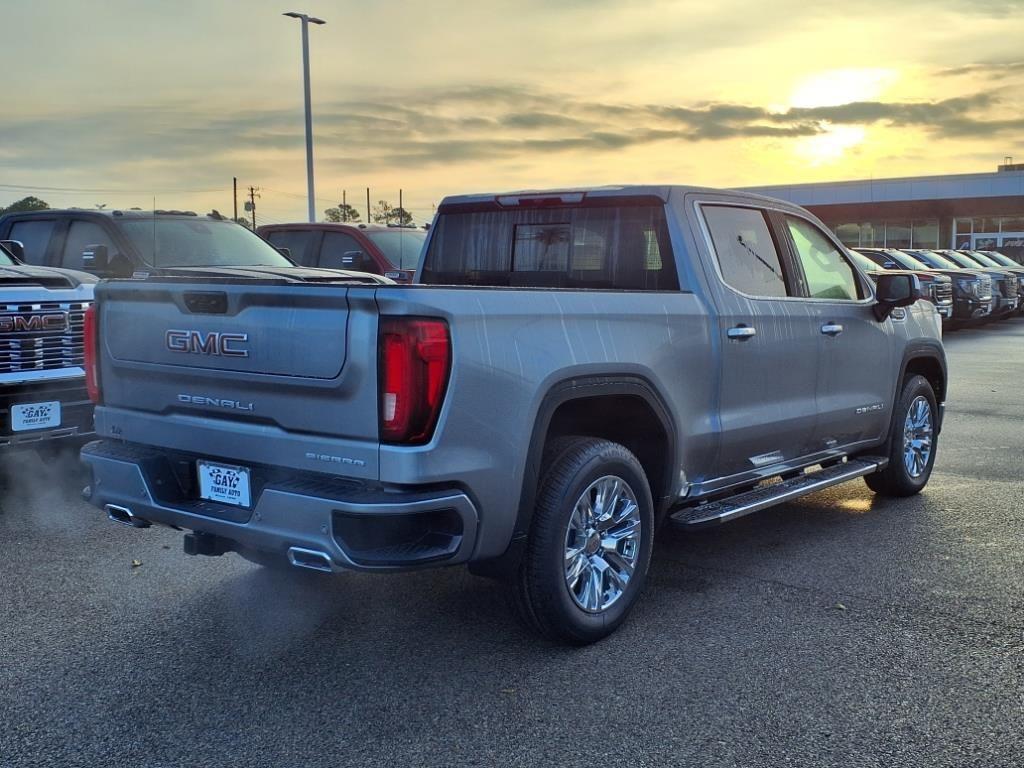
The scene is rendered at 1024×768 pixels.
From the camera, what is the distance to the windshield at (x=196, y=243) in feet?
33.3

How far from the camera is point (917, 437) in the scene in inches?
293

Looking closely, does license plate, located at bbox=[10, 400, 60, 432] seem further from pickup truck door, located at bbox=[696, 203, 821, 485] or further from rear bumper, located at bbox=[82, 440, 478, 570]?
pickup truck door, located at bbox=[696, 203, 821, 485]

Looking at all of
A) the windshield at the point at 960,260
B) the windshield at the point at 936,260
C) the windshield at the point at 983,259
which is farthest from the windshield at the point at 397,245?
the windshield at the point at 983,259

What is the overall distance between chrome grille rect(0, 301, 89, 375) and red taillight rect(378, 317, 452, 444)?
4.12 metres

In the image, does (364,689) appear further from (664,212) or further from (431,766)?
(664,212)

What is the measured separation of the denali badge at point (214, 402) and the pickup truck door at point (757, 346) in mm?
2310

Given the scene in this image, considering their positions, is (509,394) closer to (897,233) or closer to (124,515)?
(124,515)

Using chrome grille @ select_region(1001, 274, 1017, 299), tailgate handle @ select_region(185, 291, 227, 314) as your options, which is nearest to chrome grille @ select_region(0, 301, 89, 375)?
tailgate handle @ select_region(185, 291, 227, 314)

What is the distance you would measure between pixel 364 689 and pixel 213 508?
946mm

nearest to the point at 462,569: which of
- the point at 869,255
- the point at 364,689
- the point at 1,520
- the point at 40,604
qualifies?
the point at 364,689

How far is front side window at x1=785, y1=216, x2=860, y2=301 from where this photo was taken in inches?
251

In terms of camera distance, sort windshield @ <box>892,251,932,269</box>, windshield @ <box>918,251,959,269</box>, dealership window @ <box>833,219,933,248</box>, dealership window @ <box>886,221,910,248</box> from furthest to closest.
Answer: dealership window @ <box>886,221,910,248</box> < dealership window @ <box>833,219,933,248</box> < windshield @ <box>918,251,959,269</box> < windshield @ <box>892,251,932,269</box>

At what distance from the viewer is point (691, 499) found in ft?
17.7

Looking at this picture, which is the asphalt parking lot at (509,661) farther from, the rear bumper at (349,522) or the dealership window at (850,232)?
the dealership window at (850,232)
